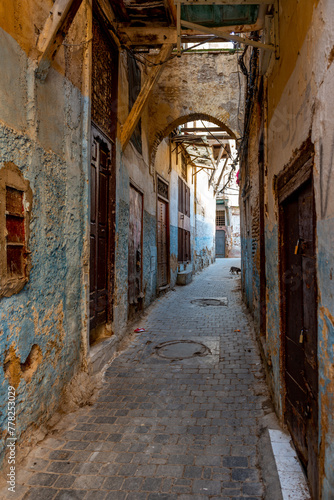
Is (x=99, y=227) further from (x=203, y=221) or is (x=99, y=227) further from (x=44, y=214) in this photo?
Result: (x=203, y=221)

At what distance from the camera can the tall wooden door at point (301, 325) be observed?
2.09m

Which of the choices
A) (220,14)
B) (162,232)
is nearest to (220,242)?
(162,232)

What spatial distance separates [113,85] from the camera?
18.4ft

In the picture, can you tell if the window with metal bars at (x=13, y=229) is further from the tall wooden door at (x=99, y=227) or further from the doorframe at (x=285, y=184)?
the doorframe at (x=285, y=184)

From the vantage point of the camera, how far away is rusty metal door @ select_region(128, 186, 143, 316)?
6730 millimetres

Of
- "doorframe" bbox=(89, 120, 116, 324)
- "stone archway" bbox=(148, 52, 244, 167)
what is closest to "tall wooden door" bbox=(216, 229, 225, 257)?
"stone archway" bbox=(148, 52, 244, 167)

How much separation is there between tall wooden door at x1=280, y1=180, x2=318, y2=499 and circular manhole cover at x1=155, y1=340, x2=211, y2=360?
224cm

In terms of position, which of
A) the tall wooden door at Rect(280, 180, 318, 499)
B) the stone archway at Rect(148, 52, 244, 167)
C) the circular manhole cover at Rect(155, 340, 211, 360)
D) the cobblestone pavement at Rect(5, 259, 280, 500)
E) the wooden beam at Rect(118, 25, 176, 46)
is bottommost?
the cobblestone pavement at Rect(5, 259, 280, 500)

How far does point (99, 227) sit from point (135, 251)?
2.23 metres

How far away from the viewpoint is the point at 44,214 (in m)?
3.20

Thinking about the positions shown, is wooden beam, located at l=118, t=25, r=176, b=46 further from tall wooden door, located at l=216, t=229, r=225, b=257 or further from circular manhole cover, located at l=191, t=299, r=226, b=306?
tall wooden door, located at l=216, t=229, r=225, b=257

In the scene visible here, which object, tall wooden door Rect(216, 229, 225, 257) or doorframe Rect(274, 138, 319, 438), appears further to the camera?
tall wooden door Rect(216, 229, 225, 257)

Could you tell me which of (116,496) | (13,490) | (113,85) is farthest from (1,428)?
(113,85)

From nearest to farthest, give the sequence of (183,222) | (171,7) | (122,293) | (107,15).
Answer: (171,7) < (107,15) < (122,293) < (183,222)
